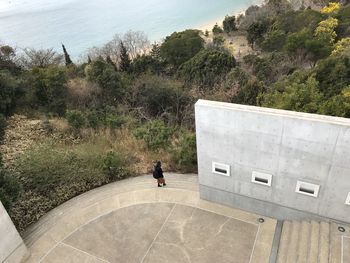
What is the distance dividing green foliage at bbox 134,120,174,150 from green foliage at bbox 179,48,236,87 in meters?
9.20

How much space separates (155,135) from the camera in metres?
11.8

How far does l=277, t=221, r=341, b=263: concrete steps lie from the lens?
710cm

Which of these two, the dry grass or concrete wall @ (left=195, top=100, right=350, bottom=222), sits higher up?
concrete wall @ (left=195, top=100, right=350, bottom=222)

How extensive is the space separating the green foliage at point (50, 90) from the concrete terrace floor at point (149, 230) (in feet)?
24.8

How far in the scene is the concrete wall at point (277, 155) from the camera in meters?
6.69

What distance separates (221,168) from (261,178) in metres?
1.07

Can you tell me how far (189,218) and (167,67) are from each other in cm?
2013

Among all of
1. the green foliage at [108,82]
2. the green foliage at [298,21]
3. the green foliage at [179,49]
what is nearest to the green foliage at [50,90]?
the green foliage at [108,82]

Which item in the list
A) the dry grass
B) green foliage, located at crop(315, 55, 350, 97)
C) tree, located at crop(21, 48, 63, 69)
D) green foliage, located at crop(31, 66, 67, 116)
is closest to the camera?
the dry grass

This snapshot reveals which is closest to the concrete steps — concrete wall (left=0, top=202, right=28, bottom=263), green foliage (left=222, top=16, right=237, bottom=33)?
concrete wall (left=0, top=202, right=28, bottom=263)

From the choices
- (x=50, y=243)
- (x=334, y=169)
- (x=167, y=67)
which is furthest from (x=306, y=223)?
(x=167, y=67)

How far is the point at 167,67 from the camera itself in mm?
27281

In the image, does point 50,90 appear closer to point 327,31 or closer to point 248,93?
point 248,93

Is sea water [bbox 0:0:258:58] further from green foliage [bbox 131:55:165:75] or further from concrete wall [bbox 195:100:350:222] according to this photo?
concrete wall [bbox 195:100:350:222]
